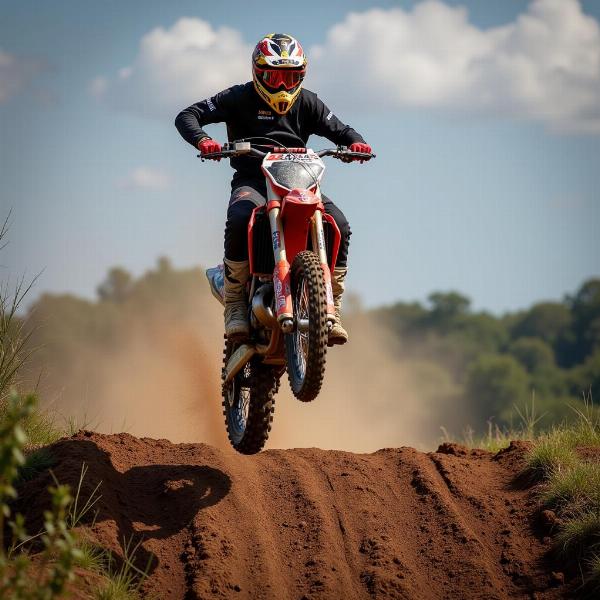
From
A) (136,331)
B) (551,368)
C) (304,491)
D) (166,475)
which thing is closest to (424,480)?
(304,491)

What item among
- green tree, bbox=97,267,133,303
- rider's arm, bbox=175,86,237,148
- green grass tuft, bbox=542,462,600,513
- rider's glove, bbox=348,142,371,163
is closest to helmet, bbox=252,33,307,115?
rider's arm, bbox=175,86,237,148

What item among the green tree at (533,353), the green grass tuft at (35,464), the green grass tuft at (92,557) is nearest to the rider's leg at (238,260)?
the green grass tuft at (35,464)

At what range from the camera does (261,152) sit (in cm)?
943

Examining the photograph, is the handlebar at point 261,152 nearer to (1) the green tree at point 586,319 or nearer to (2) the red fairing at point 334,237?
(2) the red fairing at point 334,237

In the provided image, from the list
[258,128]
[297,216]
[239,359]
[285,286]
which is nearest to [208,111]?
[258,128]

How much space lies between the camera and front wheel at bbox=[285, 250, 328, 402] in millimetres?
8172

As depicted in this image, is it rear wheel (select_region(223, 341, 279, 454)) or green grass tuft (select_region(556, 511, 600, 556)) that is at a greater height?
rear wheel (select_region(223, 341, 279, 454))

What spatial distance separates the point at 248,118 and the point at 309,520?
380 centimetres

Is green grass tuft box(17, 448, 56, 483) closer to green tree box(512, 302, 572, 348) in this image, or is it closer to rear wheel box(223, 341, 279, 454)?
rear wheel box(223, 341, 279, 454)

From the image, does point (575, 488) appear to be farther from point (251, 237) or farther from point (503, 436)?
point (251, 237)

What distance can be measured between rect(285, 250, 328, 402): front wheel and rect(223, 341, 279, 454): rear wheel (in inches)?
32.5

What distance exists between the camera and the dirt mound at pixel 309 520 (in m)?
8.05

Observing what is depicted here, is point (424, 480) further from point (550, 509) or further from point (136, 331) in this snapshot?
point (136, 331)

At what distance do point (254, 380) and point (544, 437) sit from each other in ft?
9.84
